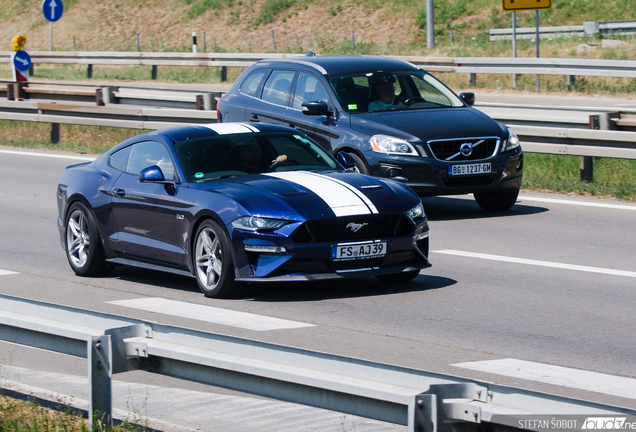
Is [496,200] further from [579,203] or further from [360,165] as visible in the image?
[360,165]

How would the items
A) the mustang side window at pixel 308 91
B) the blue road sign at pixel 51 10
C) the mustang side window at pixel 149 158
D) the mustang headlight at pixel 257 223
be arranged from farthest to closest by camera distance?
1. the blue road sign at pixel 51 10
2. the mustang side window at pixel 308 91
3. the mustang side window at pixel 149 158
4. the mustang headlight at pixel 257 223

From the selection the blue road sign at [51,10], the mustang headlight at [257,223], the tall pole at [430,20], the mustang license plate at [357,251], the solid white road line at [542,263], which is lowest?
the solid white road line at [542,263]

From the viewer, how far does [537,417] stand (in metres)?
3.42

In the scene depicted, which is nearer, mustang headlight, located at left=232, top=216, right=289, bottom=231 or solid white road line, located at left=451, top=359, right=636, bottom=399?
solid white road line, located at left=451, top=359, right=636, bottom=399

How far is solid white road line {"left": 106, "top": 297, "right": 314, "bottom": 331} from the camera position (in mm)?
7691

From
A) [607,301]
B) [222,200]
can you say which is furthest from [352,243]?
[607,301]

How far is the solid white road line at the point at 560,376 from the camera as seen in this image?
19.4 feet

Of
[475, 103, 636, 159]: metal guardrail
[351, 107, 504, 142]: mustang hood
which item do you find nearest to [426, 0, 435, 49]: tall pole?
[475, 103, 636, 159]: metal guardrail

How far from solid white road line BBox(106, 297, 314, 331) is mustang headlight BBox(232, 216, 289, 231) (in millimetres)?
645

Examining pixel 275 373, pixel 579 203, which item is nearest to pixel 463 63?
pixel 579 203

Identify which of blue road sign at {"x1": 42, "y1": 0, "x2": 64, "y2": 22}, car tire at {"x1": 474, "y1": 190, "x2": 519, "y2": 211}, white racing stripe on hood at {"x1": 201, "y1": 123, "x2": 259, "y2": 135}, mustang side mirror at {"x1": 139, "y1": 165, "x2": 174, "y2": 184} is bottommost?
car tire at {"x1": 474, "y1": 190, "x2": 519, "y2": 211}

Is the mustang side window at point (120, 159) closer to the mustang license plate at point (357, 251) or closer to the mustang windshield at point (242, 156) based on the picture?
the mustang windshield at point (242, 156)

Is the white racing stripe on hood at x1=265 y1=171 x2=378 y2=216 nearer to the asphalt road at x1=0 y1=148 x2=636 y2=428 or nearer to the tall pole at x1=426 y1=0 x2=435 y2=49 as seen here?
the asphalt road at x1=0 y1=148 x2=636 y2=428

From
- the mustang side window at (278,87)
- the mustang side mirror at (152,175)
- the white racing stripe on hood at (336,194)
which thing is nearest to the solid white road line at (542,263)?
the white racing stripe on hood at (336,194)
